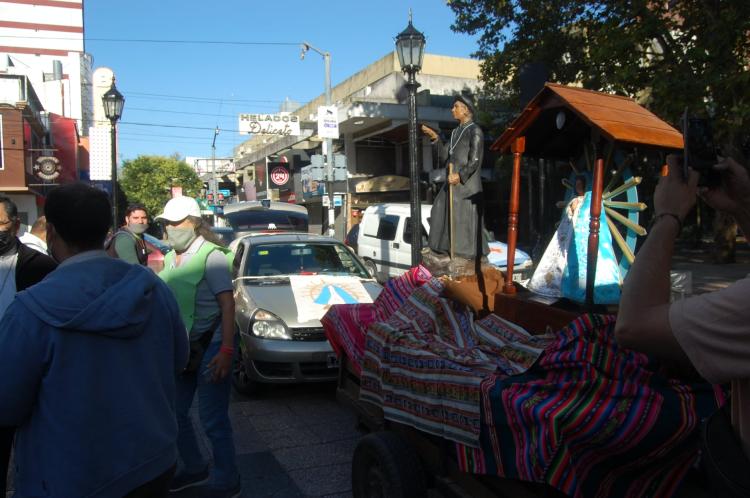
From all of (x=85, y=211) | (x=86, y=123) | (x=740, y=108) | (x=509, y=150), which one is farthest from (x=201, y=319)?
(x=86, y=123)

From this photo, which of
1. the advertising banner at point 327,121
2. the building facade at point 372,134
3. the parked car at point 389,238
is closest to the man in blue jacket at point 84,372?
the parked car at point 389,238

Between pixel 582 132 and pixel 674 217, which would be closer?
pixel 674 217

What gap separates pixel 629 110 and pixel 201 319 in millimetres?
2989

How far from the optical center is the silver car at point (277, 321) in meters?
5.58

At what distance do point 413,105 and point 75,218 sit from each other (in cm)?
696

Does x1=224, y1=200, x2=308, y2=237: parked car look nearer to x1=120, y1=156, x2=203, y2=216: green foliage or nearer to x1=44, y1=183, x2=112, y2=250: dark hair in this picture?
x1=44, y1=183, x2=112, y2=250: dark hair

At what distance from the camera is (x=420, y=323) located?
11.6 ft

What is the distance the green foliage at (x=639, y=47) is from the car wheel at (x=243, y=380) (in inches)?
286

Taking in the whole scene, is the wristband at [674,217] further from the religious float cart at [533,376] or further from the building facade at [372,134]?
the building facade at [372,134]

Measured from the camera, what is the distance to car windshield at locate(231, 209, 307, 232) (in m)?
15.4

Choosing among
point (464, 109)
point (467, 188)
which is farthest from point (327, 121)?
point (467, 188)

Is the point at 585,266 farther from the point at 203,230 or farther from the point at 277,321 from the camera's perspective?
the point at 277,321

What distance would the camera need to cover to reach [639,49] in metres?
11.6

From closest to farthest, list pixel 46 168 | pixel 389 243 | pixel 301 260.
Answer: pixel 301 260
pixel 389 243
pixel 46 168
